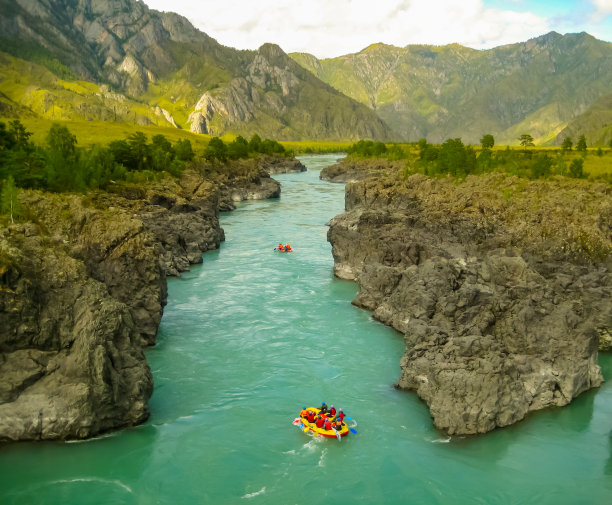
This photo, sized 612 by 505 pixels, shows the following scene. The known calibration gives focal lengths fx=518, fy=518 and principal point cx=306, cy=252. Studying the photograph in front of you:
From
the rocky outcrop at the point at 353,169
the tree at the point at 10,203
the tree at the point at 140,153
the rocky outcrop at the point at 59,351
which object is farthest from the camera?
the rocky outcrop at the point at 353,169

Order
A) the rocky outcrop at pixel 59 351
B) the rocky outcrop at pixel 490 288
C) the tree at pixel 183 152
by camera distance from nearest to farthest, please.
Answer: the rocky outcrop at pixel 59 351
the rocky outcrop at pixel 490 288
the tree at pixel 183 152

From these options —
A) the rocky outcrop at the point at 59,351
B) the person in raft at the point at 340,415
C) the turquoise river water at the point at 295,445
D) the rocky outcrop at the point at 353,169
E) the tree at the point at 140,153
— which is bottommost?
the turquoise river water at the point at 295,445

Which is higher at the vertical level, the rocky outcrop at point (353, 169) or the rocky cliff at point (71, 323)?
the rocky outcrop at point (353, 169)

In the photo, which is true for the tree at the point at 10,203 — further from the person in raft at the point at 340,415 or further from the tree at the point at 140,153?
the tree at the point at 140,153

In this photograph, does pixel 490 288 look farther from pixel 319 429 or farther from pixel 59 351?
pixel 59 351

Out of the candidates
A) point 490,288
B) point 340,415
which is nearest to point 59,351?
point 340,415

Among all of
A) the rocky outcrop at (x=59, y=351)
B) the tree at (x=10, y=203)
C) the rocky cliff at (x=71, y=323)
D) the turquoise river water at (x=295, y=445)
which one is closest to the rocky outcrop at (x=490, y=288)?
the turquoise river water at (x=295, y=445)

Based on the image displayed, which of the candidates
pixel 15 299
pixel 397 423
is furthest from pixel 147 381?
pixel 397 423

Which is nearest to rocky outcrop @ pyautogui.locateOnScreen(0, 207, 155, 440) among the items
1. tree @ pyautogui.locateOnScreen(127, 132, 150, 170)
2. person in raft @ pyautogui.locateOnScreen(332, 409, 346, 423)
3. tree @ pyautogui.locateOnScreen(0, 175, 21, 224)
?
tree @ pyautogui.locateOnScreen(0, 175, 21, 224)
